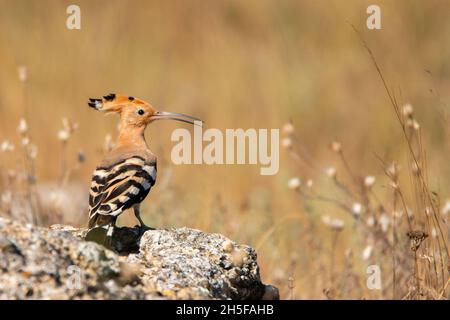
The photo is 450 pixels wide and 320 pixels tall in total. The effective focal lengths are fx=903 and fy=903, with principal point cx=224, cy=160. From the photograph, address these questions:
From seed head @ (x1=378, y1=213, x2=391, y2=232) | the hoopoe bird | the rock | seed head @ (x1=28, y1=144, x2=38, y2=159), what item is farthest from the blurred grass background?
the rock

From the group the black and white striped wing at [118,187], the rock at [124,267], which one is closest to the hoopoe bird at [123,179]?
the black and white striped wing at [118,187]

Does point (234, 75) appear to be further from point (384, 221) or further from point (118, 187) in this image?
point (118, 187)

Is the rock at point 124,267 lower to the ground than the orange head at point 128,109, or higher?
lower

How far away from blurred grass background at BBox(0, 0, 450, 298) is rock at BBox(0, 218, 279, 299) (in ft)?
12.2

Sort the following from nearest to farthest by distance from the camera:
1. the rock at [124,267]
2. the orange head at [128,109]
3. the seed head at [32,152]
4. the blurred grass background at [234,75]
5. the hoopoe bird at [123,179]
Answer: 1. the rock at [124,267]
2. the hoopoe bird at [123,179]
3. the orange head at [128,109]
4. the seed head at [32,152]
5. the blurred grass background at [234,75]

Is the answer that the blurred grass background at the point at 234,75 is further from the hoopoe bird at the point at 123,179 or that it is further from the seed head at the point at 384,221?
the hoopoe bird at the point at 123,179

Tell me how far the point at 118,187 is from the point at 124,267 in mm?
1253

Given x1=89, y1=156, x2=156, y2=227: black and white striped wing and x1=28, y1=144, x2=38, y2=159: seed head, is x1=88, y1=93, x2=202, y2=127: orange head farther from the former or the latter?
x1=28, y1=144, x2=38, y2=159: seed head

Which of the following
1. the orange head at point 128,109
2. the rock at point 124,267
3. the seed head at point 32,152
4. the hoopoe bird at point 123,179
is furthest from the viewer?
the seed head at point 32,152

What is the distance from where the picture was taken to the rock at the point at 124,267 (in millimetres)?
3014

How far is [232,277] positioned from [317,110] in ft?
19.2

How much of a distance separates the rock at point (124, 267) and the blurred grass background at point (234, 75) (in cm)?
372
